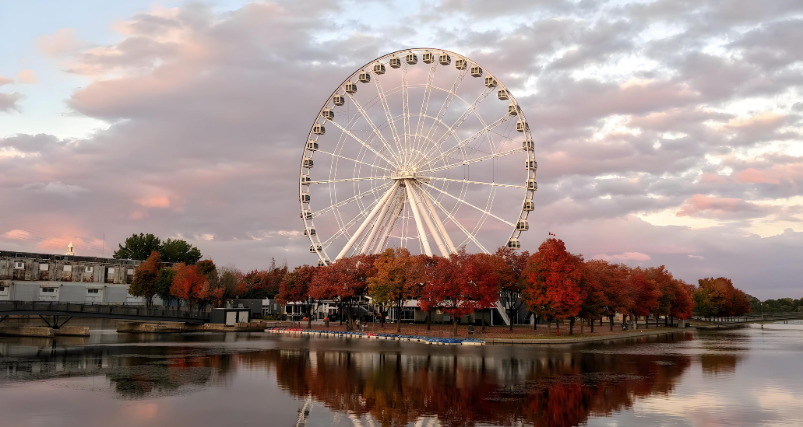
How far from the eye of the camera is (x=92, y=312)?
228 ft

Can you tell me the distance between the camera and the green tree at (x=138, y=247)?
148625mm

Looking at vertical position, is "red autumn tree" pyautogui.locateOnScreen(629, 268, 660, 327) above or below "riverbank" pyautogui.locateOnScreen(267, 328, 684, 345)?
above

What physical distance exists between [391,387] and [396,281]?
43067mm

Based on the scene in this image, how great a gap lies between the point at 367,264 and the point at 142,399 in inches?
2200

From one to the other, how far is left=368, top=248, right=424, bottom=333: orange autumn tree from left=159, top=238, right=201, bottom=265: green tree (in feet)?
290

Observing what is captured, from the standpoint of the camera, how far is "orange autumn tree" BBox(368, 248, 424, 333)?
245 ft

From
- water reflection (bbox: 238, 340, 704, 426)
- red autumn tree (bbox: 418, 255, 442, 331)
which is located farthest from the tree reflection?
red autumn tree (bbox: 418, 255, 442, 331)

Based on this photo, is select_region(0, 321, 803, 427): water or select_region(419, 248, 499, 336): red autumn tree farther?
select_region(419, 248, 499, 336): red autumn tree

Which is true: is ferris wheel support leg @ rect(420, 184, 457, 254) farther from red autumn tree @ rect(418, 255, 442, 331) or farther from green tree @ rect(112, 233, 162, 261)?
green tree @ rect(112, 233, 162, 261)

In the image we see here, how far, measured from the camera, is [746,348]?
63.8 m

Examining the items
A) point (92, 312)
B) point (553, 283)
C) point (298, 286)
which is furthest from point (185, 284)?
point (553, 283)

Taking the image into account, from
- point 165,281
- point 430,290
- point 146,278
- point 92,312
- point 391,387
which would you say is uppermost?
point 146,278

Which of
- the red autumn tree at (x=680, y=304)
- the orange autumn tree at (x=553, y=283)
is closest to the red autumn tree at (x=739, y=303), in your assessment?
the red autumn tree at (x=680, y=304)

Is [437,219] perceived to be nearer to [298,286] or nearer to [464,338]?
[464,338]
